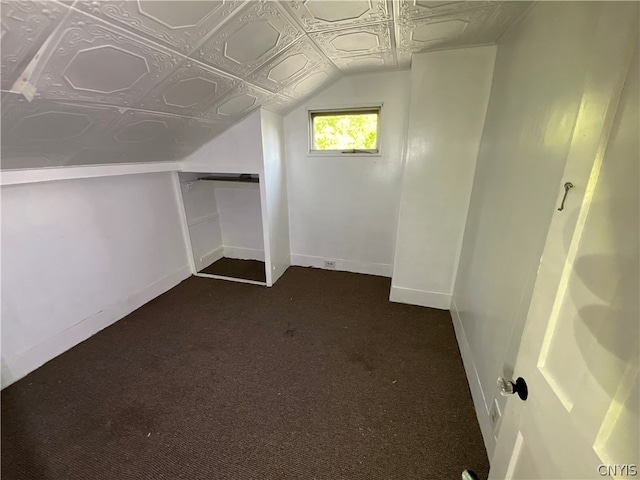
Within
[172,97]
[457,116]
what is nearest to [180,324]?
[172,97]

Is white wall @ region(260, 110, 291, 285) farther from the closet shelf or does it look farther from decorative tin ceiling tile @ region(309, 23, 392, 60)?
decorative tin ceiling tile @ region(309, 23, 392, 60)

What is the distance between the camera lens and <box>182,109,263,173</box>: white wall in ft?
8.28

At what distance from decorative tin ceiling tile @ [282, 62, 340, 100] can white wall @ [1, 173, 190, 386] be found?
1581 millimetres

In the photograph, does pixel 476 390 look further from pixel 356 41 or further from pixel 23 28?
pixel 23 28

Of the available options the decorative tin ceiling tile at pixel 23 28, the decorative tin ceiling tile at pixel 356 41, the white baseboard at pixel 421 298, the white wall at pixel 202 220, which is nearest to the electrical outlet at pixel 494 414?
the white baseboard at pixel 421 298

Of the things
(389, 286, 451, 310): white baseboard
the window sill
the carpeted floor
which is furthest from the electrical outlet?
the window sill

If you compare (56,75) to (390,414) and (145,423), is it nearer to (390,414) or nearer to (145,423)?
(145,423)

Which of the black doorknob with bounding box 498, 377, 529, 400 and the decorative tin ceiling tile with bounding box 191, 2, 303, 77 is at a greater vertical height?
the decorative tin ceiling tile with bounding box 191, 2, 303, 77

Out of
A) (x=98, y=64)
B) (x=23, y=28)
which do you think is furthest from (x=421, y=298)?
(x=23, y=28)

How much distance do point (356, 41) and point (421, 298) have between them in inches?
86.8

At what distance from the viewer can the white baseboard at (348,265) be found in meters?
3.21

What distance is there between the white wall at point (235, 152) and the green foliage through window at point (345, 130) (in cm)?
74

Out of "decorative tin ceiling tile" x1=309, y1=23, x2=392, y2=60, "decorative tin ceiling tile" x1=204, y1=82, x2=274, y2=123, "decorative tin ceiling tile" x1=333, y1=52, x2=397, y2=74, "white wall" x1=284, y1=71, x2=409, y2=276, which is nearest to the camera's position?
"decorative tin ceiling tile" x1=309, y1=23, x2=392, y2=60

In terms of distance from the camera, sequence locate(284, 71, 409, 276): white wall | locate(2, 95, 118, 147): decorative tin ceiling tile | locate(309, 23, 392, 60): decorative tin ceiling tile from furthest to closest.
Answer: locate(284, 71, 409, 276): white wall < locate(309, 23, 392, 60): decorative tin ceiling tile < locate(2, 95, 118, 147): decorative tin ceiling tile
